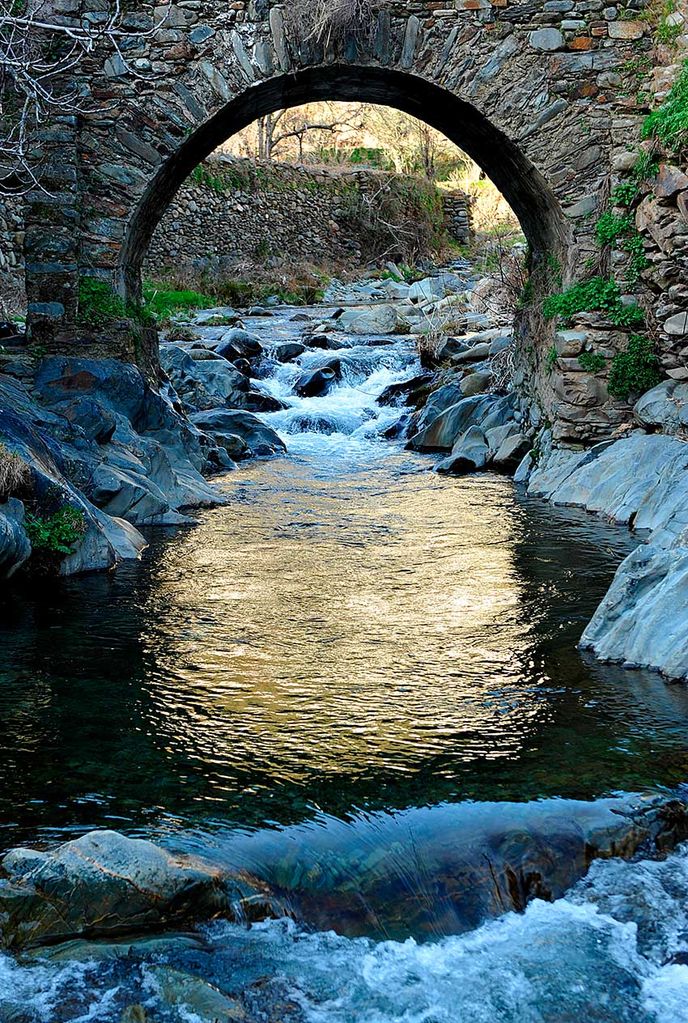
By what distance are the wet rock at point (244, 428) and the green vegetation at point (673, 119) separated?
574cm

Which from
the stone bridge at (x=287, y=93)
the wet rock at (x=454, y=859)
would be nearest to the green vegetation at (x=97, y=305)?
the stone bridge at (x=287, y=93)

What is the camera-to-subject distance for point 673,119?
30.4 feet

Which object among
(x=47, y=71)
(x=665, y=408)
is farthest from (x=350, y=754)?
(x=47, y=71)

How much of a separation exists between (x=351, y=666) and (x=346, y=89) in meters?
7.28

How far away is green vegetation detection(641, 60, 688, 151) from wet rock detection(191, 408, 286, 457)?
574cm

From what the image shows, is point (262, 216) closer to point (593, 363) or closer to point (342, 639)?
point (593, 363)

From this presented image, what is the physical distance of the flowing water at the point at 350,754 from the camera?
10.1 ft

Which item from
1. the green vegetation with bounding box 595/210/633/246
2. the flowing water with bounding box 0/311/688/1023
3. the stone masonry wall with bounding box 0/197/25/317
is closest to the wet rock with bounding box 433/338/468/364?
the green vegetation with bounding box 595/210/633/246

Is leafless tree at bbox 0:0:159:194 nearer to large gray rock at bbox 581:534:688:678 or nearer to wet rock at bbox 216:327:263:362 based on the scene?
large gray rock at bbox 581:534:688:678

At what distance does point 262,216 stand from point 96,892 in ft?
83.0

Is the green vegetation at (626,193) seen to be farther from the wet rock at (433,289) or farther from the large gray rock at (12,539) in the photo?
the wet rock at (433,289)

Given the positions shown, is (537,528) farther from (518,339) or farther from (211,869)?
(211,869)

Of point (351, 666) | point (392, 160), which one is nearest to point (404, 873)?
point (351, 666)

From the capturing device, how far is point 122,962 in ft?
10.0
